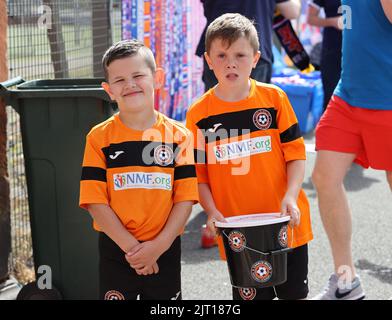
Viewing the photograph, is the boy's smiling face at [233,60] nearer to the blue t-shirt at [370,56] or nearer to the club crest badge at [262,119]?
the club crest badge at [262,119]

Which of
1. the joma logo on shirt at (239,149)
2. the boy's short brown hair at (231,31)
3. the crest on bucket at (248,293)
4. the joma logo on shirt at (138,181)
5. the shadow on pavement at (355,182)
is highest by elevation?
the boy's short brown hair at (231,31)

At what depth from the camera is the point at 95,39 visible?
18.8 ft

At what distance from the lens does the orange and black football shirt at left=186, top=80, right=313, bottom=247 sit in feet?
10.9

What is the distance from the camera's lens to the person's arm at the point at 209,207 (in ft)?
10.5

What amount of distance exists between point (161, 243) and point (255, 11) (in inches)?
94.5

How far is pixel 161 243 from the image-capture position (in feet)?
10.0

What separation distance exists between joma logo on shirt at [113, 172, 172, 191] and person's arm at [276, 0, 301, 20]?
8.63 feet

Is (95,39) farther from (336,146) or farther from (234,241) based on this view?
(234,241)

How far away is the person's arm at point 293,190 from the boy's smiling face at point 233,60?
41 cm

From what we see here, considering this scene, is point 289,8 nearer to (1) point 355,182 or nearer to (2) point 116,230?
(1) point 355,182

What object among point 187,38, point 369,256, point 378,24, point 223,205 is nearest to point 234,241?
point 223,205

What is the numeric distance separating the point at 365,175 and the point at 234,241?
4299mm

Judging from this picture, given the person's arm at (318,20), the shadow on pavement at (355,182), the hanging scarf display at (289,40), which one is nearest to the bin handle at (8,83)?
the hanging scarf display at (289,40)

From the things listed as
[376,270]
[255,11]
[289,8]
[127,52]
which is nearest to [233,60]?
[127,52]
